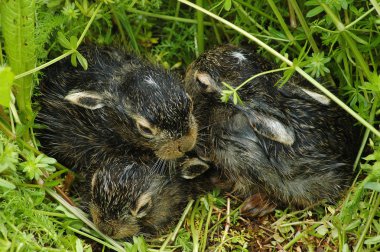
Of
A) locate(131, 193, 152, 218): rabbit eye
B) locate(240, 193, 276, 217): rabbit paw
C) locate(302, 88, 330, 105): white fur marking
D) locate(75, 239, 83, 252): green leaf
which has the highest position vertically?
locate(302, 88, 330, 105): white fur marking

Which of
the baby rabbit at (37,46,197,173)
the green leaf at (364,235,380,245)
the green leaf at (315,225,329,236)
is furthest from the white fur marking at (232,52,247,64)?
the green leaf at (364,235,380,245)

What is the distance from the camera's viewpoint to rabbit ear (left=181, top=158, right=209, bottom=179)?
5.76m

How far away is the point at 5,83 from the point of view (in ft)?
14.6

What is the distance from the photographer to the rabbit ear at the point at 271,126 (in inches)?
213

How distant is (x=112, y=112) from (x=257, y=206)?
1508 millimetres

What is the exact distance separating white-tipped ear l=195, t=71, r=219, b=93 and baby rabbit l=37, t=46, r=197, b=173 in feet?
0.66

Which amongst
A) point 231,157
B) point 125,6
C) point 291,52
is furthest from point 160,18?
point 231,157

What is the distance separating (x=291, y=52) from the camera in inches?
246

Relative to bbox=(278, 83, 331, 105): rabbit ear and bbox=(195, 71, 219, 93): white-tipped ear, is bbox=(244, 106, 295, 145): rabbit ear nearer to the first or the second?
bbox=(278, 83, 331, 105): rabbit ear

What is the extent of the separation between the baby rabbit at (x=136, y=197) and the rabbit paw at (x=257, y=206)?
1.73 feet

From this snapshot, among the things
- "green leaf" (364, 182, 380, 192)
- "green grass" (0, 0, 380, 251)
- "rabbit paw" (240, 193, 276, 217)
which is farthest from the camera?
"rabbit paw" (240, 193, 276, 217)

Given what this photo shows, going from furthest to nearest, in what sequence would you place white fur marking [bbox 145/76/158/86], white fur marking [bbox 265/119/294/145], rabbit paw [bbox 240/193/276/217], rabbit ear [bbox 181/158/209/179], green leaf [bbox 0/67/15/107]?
rabbit paw [bbox 240/193/276/217], rabbit ear [bbox 181/158/209/179], white fur marking [bbox 145/76/158/86], white fur marking [bbox 265/119/294/145], green leaf [bbox 0/67/15/107]

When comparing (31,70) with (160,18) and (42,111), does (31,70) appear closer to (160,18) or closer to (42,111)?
(42,111)

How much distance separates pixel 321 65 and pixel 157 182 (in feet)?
5.42
